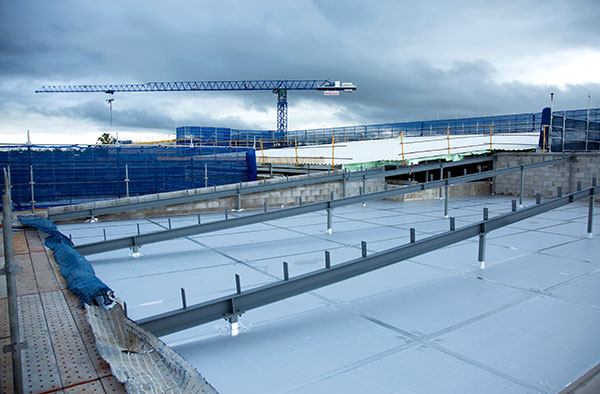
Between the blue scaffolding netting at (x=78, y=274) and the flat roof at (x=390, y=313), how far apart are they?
28.5 inches

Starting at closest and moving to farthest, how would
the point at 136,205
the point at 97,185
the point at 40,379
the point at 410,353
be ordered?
the point at 40,379, the point at 410,353, the point at 136,205, the point at 97,185

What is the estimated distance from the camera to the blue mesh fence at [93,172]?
1226 cm

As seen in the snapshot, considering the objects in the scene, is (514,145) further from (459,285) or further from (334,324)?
(334,324)

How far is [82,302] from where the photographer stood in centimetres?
420

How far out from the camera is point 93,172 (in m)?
13.0

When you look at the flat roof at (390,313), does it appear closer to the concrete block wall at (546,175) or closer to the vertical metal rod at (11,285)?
the vertical metal rod at (11,285)

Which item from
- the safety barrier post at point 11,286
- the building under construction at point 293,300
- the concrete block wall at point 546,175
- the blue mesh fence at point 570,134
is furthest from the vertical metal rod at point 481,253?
the blue mesh fence at point 570,134

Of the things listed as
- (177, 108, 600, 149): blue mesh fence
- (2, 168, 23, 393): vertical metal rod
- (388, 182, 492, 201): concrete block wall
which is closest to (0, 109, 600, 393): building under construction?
(2, 168, 23, 393): vertical metal rod

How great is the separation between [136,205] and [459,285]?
763 cm

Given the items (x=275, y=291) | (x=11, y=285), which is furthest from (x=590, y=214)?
(x=11, y=285)

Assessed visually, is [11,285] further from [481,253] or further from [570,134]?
[570,134]

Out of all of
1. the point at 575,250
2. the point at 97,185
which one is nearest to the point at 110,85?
the point at 97,185

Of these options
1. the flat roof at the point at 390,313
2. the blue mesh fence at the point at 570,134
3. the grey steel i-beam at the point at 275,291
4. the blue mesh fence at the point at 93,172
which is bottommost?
the flat roof at the point at 390,313

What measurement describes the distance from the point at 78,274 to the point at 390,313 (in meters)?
3.57
